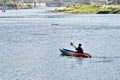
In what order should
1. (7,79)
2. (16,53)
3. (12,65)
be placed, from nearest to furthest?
(7,79)
(12,65)
(16,53)

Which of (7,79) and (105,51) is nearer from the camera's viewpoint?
(7,79)

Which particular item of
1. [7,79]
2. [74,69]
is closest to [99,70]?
[74,69]

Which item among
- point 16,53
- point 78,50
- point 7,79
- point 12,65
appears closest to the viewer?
point 7,79

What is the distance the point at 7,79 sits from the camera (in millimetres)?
51719

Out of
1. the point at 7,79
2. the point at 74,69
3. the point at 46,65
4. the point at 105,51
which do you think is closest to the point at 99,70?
the point at 74,69

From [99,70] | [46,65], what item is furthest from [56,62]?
[99,70]

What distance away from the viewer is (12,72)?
2206 inches

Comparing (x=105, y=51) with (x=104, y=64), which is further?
(x=105, y=51)

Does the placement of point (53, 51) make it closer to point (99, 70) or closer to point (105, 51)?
point (105, 51)

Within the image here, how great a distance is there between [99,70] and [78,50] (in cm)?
1272

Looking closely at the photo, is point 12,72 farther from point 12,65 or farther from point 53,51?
point 53,51

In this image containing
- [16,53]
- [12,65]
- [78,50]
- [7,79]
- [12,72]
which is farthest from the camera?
[16,53]

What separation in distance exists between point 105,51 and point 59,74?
23.4m

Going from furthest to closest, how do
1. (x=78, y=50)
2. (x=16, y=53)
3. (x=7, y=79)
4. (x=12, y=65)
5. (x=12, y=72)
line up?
(x=16, y=53) → (x=78, y=50) → (x=12, y=65) → (x=12, y=72) → (x=7, y=79)
